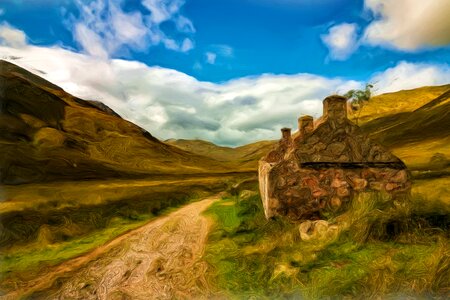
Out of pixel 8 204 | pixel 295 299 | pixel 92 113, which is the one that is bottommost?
pixel 295 299

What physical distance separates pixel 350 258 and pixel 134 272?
6.43 m

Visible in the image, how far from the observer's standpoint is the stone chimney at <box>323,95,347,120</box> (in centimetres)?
1570

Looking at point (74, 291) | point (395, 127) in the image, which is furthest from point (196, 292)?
point (395, 127)

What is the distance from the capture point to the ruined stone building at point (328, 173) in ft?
48.5

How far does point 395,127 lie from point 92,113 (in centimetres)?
8345

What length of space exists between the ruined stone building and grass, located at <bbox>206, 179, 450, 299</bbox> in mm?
1367

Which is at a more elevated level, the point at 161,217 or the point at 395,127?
the point at 395,127

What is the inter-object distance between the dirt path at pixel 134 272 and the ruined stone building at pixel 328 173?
3.77 metres

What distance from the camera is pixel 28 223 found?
1731 centimetres

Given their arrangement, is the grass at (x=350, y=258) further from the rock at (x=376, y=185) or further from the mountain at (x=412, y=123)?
the mountain at (x=412, y=123)

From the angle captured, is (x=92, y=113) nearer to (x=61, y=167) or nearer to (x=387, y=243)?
(x=61, y=167)

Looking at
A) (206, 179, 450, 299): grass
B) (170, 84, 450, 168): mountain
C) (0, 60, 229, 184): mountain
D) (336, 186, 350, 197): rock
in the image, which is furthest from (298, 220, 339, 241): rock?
(0, 60, 229, 184): mountain

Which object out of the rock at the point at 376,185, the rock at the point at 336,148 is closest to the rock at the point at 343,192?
the rock at the point at 376,185

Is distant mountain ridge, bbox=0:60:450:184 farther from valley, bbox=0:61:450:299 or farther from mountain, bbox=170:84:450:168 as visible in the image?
valley, bbox=0:61:450:299
